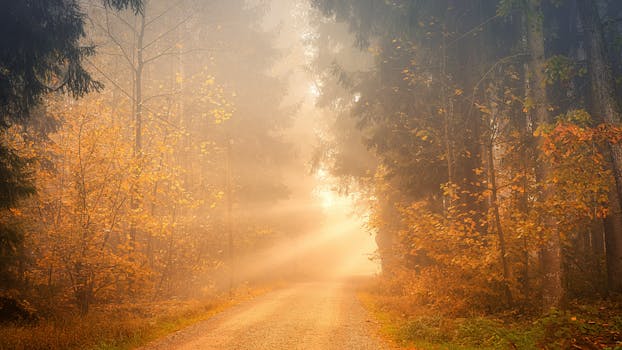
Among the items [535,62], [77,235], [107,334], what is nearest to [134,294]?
[77,235]

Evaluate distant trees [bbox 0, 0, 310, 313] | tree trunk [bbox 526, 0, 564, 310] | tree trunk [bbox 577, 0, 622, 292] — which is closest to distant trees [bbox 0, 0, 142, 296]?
distant trees [bbox 0, 0, 310, 313]

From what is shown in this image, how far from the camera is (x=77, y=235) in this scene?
12320 mm

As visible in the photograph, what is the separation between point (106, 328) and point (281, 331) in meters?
4.17

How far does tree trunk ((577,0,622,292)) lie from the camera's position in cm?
970

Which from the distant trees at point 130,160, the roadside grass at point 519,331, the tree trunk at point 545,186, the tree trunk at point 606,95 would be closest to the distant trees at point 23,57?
the distant trees at point 130,160

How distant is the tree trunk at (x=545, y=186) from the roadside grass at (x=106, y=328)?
9558mm

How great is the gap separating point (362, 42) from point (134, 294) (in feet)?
41.4

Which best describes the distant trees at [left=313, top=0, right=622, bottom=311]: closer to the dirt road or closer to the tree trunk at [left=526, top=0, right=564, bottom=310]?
the tree trunk at [left=526, top=0, right=564, bottom=310]

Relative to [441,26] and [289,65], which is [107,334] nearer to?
[441,26]

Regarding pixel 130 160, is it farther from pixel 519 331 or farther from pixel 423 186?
pixel 519 331

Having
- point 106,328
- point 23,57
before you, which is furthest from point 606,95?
point 23,57

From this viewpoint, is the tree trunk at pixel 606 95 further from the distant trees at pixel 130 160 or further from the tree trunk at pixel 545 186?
the distant trees at pixel 130 160

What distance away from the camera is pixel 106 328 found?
32.6ft

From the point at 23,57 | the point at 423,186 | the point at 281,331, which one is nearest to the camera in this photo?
the point at 23,57
